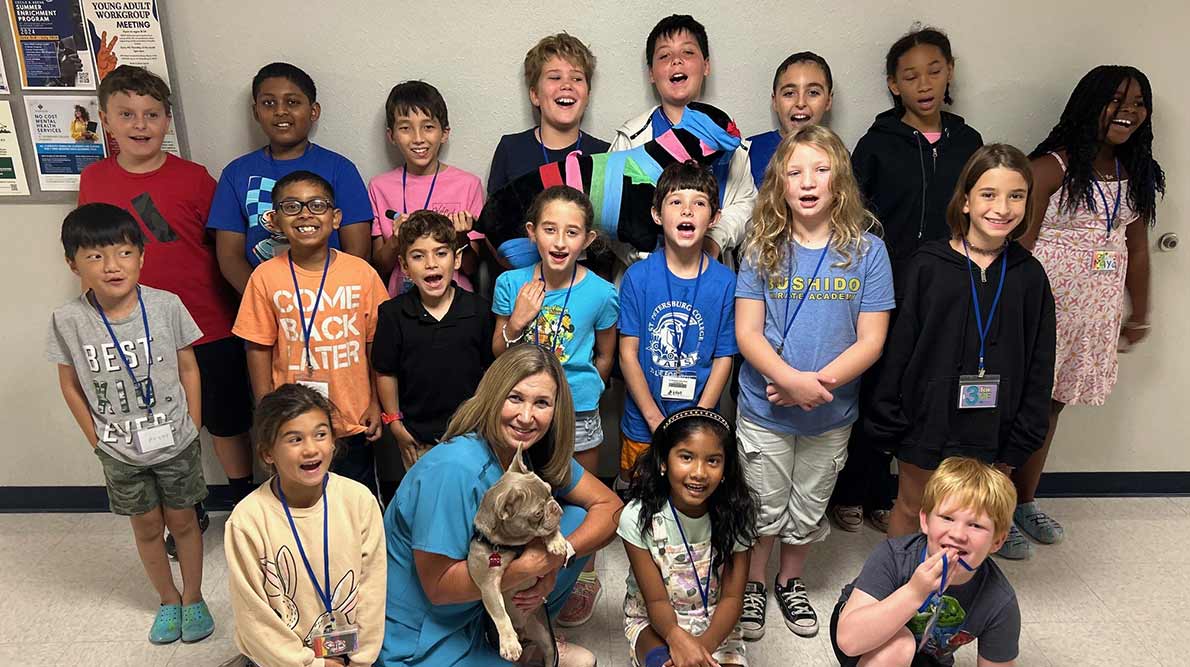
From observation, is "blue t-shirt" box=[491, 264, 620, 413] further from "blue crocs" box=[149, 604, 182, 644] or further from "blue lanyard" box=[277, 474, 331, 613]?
"blue crocs" box=[149, 604, 182, 644]

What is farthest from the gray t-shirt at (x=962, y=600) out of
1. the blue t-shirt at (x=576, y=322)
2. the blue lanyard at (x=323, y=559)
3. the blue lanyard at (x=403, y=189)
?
the blue lanyard at (x=403, y=189)

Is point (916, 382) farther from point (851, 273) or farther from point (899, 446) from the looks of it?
point (851, 273)

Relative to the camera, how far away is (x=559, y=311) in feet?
8.39

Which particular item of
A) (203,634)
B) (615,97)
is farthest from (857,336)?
(203,634)

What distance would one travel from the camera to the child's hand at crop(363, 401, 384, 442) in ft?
8.81

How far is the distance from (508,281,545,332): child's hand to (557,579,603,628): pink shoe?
0.84 meters

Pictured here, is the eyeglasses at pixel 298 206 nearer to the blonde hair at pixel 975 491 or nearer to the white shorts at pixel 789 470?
the white shorts at pixel 789 470

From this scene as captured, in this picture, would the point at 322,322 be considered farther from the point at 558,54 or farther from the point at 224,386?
the point at 558,54

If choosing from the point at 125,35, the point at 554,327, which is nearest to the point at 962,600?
the point at 554,327

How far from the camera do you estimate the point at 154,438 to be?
2393 mm

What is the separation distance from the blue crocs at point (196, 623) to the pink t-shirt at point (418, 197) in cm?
116

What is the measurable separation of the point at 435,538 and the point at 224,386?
150 centimetres

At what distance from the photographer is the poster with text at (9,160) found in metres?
3.02

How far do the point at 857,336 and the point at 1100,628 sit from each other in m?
1.25
